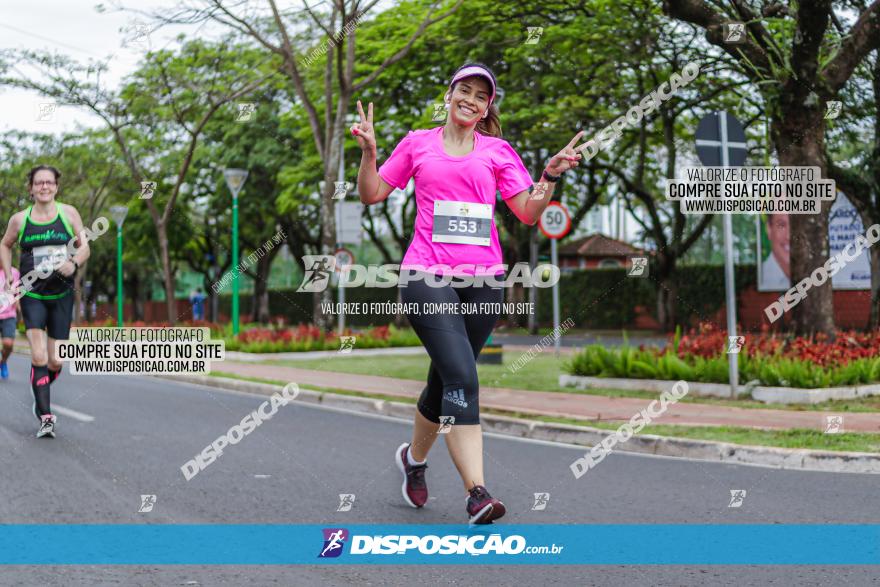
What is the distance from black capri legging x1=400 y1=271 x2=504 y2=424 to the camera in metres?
4.28

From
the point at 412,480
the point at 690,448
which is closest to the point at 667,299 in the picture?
the point at 690,448

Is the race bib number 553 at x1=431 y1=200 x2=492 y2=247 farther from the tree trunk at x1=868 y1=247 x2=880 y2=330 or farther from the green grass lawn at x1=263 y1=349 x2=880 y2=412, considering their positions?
the tree trunk at x1=868 y1=247 x2=880 y2=330

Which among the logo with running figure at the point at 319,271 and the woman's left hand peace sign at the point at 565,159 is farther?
the logo with running figure at the point at 319,271

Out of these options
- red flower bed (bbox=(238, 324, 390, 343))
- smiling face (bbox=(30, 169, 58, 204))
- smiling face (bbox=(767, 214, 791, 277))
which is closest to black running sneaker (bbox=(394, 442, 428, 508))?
smiling face (bbox=(30, 169, 58, 204))

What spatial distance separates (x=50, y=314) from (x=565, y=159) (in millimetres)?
4997

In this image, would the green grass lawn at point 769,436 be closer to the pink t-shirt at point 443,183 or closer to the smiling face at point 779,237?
the pink t-shirt at point 443,183

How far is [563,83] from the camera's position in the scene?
24828mm

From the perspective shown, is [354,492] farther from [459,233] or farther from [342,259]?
[342,259]

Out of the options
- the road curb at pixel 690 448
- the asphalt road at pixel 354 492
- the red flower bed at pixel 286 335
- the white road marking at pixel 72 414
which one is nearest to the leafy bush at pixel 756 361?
the road curb at pixel 690 448

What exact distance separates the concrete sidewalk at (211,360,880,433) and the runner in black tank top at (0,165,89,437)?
408 cm

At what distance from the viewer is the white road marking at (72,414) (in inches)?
362

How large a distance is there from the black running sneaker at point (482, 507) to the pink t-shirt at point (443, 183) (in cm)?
98

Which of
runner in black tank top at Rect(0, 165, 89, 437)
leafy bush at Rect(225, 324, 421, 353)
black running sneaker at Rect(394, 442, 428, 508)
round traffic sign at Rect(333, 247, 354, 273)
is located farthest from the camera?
round traffic sign at Rect(333, 247, 354, 273)

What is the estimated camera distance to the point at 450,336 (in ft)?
14.2
